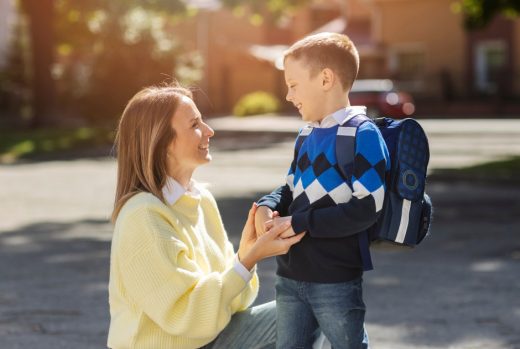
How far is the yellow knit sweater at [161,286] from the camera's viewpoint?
3514 mm

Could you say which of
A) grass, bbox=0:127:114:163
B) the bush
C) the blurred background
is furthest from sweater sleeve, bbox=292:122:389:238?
the bush

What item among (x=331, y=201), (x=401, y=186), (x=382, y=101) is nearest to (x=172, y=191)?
(x=331, y=201)

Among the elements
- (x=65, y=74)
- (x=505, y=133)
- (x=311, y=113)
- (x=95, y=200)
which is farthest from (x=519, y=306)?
(x=65, y=74)

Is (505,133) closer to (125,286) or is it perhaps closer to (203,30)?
(125,286)

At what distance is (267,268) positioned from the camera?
332 inches

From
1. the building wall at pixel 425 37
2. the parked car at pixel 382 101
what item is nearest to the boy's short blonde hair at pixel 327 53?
the parked car at pixel 382 101

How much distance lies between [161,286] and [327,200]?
613mm

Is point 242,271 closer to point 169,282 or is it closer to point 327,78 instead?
point 169,282

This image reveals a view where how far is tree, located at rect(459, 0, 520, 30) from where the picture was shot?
60.7 feet

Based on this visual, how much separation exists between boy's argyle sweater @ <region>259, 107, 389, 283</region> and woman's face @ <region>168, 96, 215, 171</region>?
30 cm

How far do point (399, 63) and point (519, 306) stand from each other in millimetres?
45943

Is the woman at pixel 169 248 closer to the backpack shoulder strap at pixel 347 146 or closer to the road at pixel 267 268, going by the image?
the backpack shoulder strap at pixel 347 146

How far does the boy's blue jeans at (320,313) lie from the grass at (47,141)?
20.5m

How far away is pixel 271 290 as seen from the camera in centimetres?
743
